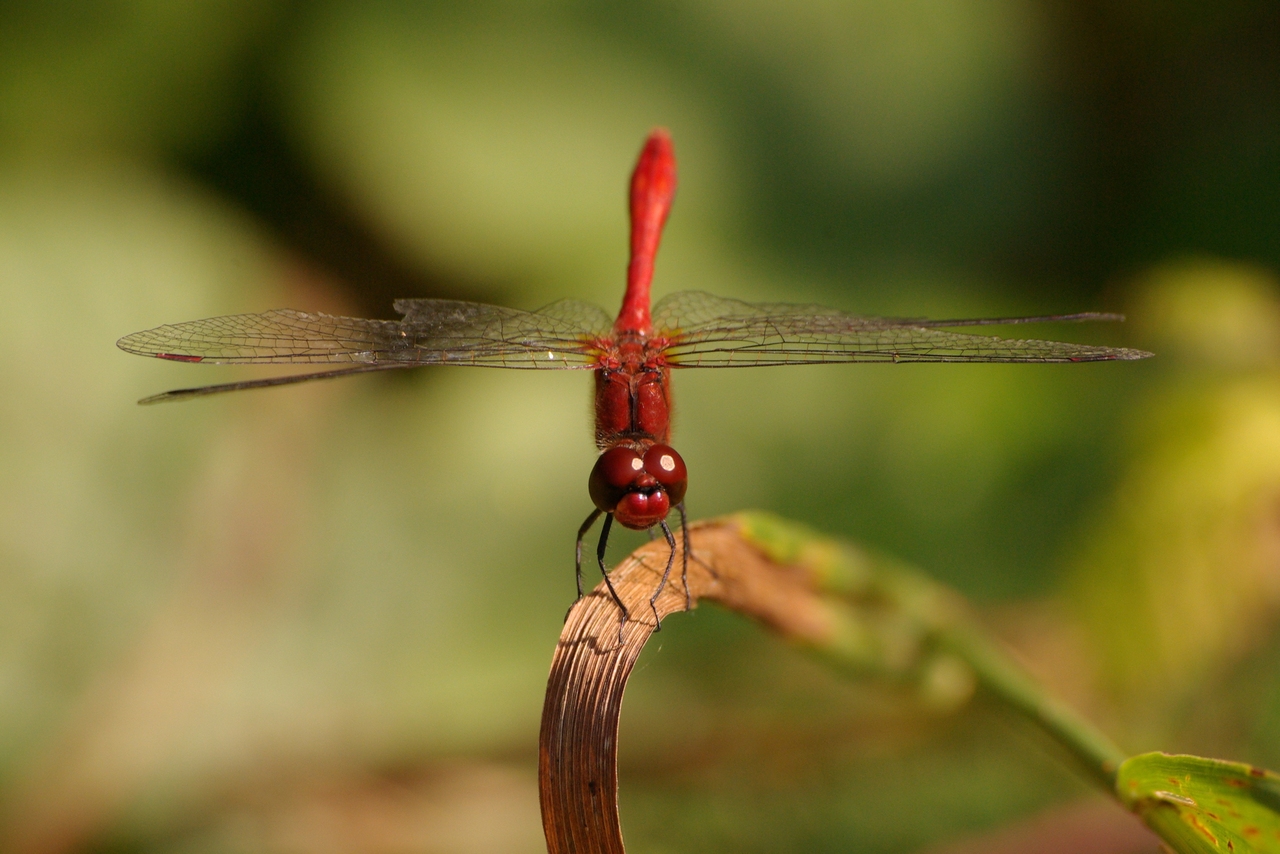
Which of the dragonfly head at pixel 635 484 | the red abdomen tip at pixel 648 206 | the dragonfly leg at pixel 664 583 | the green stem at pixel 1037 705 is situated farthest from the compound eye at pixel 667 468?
the red abdomen tip at pixel 648 206

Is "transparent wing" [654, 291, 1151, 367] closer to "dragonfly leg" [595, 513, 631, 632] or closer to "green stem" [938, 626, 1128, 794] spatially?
"dragonfly leg" [595, 513, 631, 632]

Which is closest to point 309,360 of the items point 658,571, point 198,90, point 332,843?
point 658,571

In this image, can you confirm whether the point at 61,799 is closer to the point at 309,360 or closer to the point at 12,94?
the point at 309,360

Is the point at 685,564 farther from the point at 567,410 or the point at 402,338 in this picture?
the point at 567,410

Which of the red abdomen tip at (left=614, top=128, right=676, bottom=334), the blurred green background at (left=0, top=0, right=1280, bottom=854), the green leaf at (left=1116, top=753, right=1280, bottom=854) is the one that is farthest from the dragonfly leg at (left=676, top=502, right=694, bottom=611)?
the blurred green background at (left=0, top=0, right=1280, bottom=854)

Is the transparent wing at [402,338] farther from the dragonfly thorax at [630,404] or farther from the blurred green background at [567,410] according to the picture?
the blurred green background at [567,410]

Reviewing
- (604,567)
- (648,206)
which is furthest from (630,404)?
(648,206)

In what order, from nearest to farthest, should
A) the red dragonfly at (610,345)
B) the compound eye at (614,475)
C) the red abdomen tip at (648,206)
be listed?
the compound eye at (614,475) < the red dragonfly at (610,345) < the red abdomen tip at (648,206)

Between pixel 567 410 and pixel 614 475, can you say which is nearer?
pixel 614 475
